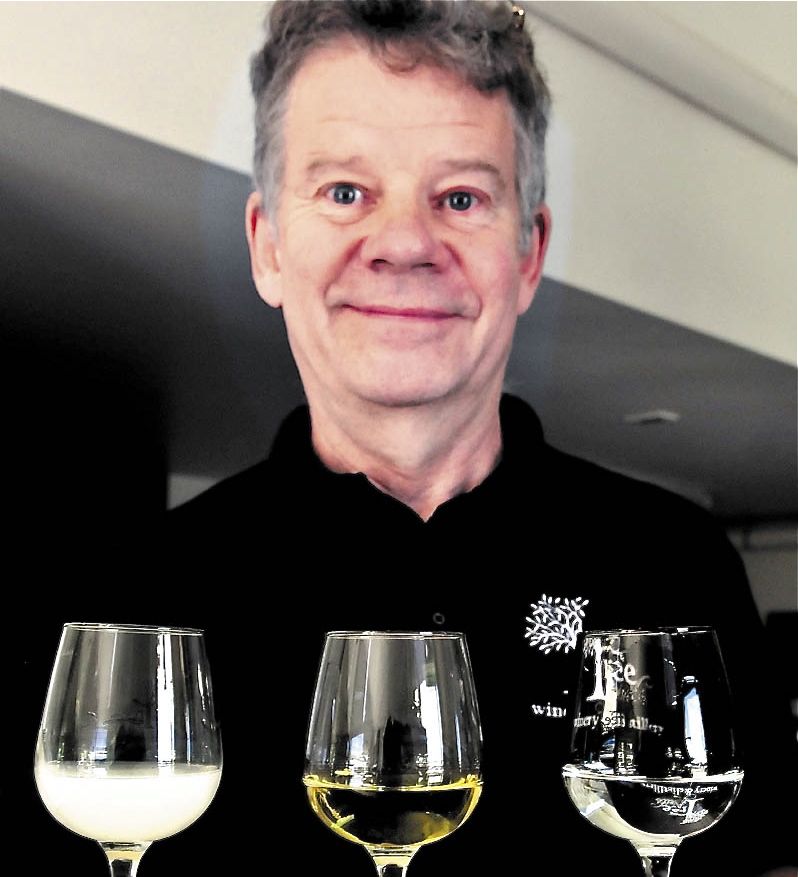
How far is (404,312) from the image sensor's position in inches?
57.6

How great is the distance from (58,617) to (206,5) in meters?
0.68

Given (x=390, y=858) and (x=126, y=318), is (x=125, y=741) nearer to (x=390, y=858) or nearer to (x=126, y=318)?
(x=390, y=858)

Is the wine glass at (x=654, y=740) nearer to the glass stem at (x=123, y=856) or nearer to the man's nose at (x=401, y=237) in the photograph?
the glass stem at (x=123, y=856)

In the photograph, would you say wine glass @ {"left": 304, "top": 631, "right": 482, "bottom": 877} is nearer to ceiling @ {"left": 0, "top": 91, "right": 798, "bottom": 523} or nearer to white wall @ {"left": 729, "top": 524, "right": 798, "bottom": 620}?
ceiling @ {"left": 0, "top": 91, "right": 798, "bottom": 523}

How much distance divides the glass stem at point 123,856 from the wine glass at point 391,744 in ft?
0.41

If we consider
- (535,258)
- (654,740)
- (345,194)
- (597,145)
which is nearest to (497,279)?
(535,258)

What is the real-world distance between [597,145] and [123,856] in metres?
1.32

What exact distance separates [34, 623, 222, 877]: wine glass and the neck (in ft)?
2.23

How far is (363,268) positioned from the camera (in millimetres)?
1438

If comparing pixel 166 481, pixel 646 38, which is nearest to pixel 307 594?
pixel 166 481

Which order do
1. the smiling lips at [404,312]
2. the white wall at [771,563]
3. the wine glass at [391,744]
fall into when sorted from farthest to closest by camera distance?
1. the white wall at [771,563]
2. the smiling lips at [404,312]
3. the wine glass at [391,744]

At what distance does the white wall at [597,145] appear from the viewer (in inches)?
48.4

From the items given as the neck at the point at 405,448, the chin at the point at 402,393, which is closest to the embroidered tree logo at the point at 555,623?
the neck at the point at 405,448

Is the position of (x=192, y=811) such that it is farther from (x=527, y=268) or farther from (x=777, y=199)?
(x=777, y=199)
